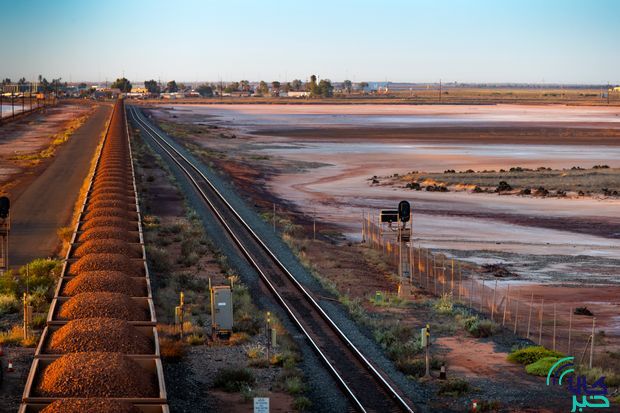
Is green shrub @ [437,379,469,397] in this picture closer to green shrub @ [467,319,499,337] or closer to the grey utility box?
green shrub @ [467,319,499,337]

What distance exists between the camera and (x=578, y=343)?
84.3 ft

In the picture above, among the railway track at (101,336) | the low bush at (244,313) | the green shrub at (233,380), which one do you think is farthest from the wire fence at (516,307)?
the railway track at (101,336)

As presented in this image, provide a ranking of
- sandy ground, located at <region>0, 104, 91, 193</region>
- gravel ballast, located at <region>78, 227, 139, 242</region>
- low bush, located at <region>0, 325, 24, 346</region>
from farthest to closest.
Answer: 1. sandy ground, located at <region>0, 104, 91, 193</region>
2. gravel ballast, located at <region>78, 227, 139, 242</region>
3. low bush, located at <region>0, 325, 24, 346</region>

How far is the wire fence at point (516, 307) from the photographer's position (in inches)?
1001

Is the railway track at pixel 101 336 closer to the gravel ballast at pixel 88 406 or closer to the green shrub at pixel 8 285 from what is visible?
the gravel ballast at pixel 88 406

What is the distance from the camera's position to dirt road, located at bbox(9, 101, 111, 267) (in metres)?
36.0

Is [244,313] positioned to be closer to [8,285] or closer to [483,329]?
[483,329]

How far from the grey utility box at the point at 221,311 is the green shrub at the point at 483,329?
712cm

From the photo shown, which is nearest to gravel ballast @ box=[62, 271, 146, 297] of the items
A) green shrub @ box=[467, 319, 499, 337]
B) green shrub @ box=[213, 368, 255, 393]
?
green shrub @ box=[213, 368, 255, 393]

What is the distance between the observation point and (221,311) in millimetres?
23625

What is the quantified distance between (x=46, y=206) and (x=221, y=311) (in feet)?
91.9

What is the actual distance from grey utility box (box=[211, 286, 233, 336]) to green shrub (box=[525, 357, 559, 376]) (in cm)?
778

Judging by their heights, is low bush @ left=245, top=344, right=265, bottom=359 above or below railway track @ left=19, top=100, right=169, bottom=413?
below

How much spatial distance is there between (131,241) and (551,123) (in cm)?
13689
